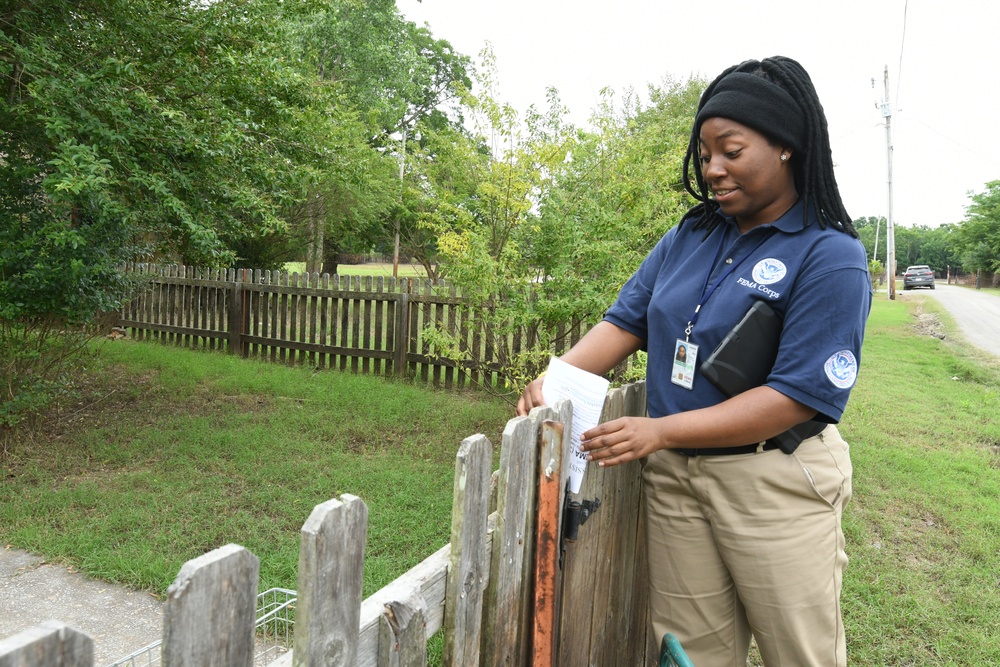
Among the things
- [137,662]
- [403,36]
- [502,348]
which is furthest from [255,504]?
[403,36]

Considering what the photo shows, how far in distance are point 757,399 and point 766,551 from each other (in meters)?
0.44

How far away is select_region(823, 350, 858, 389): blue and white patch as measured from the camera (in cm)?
159

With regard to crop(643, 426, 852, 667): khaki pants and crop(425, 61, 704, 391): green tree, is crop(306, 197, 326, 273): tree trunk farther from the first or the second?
crop(643, 426, 852, 667): khaki pants

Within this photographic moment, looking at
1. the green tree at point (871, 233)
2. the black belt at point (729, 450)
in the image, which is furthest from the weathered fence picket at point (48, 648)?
the green tree at point (871, 233)

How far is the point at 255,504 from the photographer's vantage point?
4.55 metres

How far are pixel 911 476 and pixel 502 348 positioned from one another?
12.4 ft

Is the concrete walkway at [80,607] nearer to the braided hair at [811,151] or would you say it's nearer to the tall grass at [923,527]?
the braided hair at [811,151]

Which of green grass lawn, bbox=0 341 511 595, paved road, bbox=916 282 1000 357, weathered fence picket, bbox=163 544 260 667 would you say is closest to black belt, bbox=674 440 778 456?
weathered fence picket, bbox=163 544 260 667

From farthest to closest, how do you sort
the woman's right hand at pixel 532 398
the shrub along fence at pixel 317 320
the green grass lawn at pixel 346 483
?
the shrub along fence at pixel 317 320
the green grass lawn at pixel 346 483
the woman's right hand at pixel 532 398

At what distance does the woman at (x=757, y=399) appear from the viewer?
162 centimetres

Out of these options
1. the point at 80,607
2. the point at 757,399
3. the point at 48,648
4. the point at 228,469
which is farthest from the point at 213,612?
the point at 228,469

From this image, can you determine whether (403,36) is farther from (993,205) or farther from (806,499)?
(993,205)

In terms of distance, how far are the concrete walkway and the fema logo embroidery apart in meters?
2.91

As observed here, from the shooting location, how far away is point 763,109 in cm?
170
